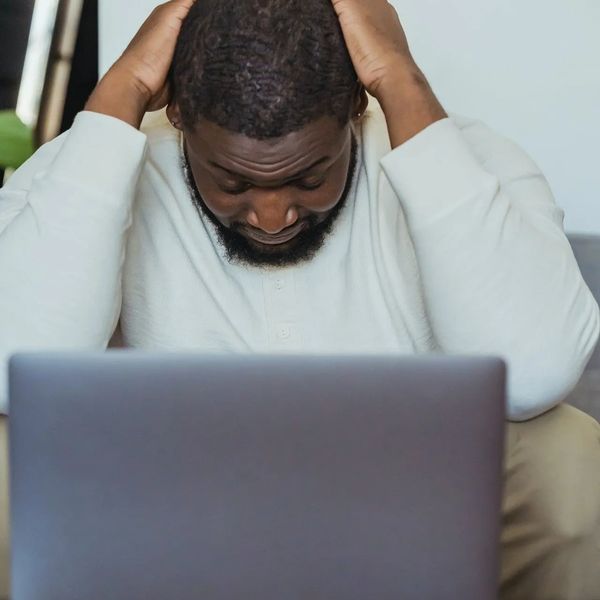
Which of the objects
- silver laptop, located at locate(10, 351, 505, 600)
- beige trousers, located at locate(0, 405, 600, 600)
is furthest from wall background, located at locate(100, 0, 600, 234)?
silver laptop, located at locate(10, 351, 505, 600)

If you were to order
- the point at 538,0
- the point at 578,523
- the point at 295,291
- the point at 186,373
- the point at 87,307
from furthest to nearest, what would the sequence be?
the point at 538,0
the point at 295,291
the point at 87,307
the point at 578,523
the point at 186,373

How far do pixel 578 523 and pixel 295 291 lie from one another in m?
0.51

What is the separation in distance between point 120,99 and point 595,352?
0.94m

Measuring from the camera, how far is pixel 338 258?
148cm

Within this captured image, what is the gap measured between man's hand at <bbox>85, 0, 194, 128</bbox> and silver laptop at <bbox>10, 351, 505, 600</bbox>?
0.69 metres

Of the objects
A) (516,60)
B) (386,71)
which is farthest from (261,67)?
(516,60)

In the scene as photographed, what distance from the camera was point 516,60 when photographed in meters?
1.96

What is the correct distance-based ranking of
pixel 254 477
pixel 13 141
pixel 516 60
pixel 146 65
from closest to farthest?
pixel 254 477 < pixel 146 65 < pixel 13 141 < pixel 516 60

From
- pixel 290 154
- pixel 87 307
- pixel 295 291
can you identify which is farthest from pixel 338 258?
pixel 87 307

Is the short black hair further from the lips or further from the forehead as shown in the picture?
the lips

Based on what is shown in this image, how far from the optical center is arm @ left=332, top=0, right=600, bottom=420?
121 cm

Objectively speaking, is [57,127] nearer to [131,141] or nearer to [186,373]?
[131,141]

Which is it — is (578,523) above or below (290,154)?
below

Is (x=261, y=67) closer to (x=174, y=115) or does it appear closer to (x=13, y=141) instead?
(x=174, y=115)
